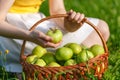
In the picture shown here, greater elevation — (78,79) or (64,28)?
(64,28)

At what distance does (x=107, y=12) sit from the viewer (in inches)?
188

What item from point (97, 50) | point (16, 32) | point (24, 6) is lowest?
point (97, 50)

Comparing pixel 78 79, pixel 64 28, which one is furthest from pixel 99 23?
pixel 78 79

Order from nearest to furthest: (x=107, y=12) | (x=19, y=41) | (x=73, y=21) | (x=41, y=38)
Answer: (x=41, y=38), (x=73, y=21), (x=19, y=41), (x=107, y=12)

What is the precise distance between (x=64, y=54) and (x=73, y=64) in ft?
0.33

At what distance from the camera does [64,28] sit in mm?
3359

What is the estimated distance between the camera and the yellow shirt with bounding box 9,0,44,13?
11.0 feet

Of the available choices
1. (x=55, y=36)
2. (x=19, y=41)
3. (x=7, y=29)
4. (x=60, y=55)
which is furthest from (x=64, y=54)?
(x=19, y=41)

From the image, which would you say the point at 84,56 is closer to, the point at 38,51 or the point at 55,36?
the point at 55,36

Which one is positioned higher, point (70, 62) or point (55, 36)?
point (55, 36)

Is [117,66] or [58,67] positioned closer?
[58,67]

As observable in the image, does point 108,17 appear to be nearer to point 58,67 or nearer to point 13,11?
point 13,11

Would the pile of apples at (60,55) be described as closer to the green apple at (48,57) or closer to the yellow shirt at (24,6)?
the green apple at (48,57)

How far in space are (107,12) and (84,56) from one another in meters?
1.91
